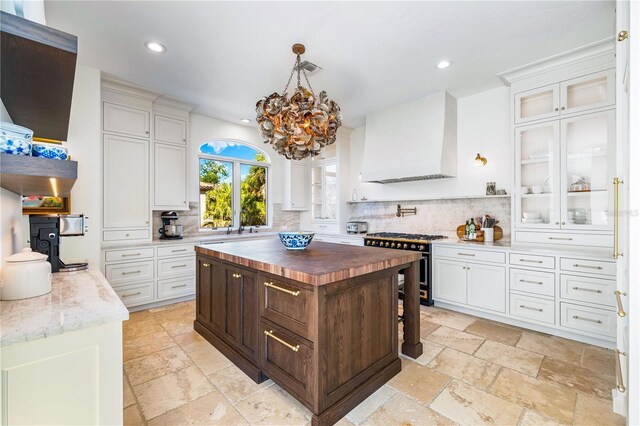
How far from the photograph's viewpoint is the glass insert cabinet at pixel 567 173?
2.80 m

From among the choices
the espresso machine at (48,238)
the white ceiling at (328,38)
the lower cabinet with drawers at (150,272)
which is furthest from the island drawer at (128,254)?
the white ceiling at (328,38)

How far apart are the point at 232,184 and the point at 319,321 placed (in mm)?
4105

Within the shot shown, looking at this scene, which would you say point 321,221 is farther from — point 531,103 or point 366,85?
point 531,103

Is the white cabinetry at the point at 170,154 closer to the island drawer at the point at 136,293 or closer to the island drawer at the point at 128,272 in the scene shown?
the island drawer at the point at 128,272

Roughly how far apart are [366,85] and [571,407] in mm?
3561

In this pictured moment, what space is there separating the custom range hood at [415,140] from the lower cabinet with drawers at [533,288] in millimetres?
1178

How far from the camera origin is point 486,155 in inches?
154

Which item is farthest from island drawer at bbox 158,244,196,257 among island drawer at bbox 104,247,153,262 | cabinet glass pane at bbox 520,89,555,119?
cabinet glass pane at bbox 520,89,555,119

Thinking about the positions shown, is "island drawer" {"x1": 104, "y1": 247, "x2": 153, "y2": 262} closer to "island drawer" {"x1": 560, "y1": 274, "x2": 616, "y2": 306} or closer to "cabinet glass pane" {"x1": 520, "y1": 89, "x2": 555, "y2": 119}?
"island drawer" {"x1": 560, "y1": 274, "x2": 616, "y2": 306}

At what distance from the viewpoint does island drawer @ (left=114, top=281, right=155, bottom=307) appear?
11.6 feet

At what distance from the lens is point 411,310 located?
2457 millimetres

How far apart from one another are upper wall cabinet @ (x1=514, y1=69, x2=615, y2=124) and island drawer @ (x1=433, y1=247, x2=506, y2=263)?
1582 millimetres

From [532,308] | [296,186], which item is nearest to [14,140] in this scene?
[532,308]

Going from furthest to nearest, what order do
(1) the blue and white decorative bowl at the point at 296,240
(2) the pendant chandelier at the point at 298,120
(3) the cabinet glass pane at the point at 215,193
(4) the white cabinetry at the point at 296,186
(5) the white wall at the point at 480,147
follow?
(4) the white cabinetry at the point at 296,186 → (3) the cabinet glass pane at the point at 215,193 → (5) the white wall at the point at 480,147 → (1) the blue and white decorative bowl at the point at 296,240 → (2) the pendant chandelier at the point at 298,120
